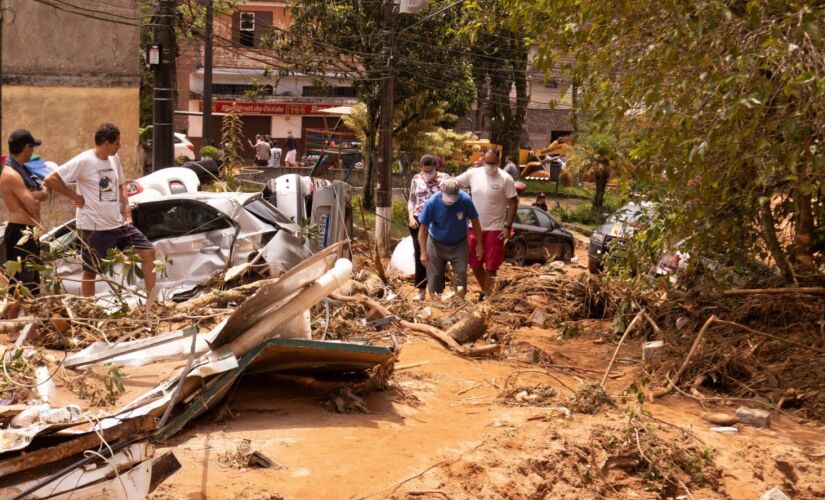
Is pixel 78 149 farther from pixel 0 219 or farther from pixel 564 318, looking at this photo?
pixel 564 318

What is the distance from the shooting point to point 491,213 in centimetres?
1220

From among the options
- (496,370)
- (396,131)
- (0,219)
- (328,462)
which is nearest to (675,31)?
(496,370)

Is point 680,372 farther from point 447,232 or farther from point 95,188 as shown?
point 95,188

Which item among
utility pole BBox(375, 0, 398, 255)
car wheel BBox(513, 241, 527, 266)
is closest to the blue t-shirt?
utility pole BBox(375, 0, 398, 255)

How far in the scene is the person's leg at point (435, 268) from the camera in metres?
11.7

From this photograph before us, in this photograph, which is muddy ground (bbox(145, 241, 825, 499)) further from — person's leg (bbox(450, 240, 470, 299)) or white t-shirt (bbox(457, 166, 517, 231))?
white t-shirt (bbox(457, 166, 517, 231))

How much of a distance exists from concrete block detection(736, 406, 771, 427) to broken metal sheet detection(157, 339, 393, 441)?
2.76 metres

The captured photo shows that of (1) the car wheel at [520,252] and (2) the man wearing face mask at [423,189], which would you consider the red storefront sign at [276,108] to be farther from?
(2) the man wearing face mask at [423,189]

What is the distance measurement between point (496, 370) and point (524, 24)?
368 cm

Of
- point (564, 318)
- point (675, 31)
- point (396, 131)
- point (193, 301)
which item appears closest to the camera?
point (675, 31)

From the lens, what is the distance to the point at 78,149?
19.5 metres

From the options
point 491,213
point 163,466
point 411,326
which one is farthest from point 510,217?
point 163,466

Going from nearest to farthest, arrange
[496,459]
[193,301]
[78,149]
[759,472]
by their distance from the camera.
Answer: [496,459], [759,472], [193,301], [78,149]

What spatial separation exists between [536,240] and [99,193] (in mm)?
11965
